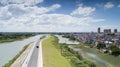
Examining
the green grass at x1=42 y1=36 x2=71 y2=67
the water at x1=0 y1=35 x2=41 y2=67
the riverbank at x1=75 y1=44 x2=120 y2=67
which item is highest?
the green grass at x1=42 y1=36 x2=71 y2=67

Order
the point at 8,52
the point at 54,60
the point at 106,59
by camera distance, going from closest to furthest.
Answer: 1. the point at 54,60
2. the point at 106,59
3. the point at 8,52

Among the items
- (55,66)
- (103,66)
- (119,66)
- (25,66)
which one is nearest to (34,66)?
(25,66)

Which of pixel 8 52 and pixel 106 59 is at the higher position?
pixel 8 52

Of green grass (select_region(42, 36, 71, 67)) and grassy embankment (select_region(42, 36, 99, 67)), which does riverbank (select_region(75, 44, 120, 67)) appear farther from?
green grass (select_region(42, 36, 71, 67))

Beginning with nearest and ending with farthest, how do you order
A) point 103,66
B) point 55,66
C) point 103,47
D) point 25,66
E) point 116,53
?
1. point 25,66
2. point 55,66
3. point 103,66
4. point 116,53
5. point 103,47

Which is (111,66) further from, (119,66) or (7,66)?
(7,66)

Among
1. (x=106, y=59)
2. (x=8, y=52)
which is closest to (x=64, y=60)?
(x=106, y=59)

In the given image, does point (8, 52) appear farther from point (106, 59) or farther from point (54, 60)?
point (106, 59)

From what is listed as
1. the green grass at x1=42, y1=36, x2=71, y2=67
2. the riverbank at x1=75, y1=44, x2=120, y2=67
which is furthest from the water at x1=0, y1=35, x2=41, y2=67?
the riverbank at x1=75, y1=44, x2=120, y2=67

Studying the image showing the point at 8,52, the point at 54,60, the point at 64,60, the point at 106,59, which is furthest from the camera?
the point at 8,52

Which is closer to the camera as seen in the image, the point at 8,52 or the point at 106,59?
the point at 106,59

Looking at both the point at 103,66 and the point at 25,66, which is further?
the point at 103,66
